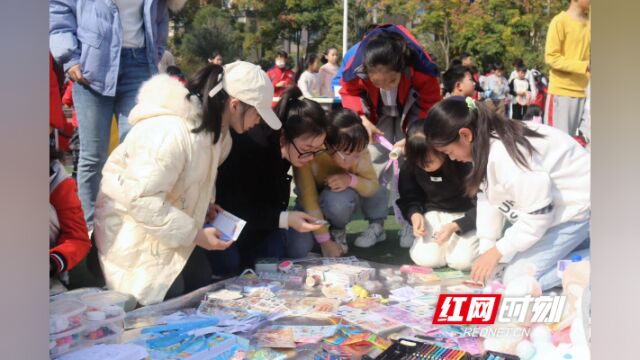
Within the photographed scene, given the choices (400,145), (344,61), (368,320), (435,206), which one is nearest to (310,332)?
(368,320)

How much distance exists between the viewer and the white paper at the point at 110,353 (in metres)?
2.75

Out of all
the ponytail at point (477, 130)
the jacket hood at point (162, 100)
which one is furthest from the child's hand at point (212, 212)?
the ponytail at point (477, 130)

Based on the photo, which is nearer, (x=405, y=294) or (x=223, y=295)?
(x=223, y=295)

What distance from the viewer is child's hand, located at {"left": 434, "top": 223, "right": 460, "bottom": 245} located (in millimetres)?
3361

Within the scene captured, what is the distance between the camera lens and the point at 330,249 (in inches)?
135

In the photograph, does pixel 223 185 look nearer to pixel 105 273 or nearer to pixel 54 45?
pixel 105 273

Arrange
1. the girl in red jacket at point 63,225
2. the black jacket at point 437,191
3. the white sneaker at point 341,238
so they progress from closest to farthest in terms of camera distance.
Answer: the girl in red jacket at point 63,225 → the black jacket at point 437,191 → the white sneaker at point 341,238

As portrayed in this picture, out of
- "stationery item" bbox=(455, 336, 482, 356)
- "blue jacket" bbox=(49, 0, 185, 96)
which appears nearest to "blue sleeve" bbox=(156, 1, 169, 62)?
"blue jacket" bbox=(49, 0, 185, 96)

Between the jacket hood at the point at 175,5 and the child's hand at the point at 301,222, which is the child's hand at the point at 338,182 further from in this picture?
the jacket hood at the point at 175,5

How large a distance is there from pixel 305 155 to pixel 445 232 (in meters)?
0.72

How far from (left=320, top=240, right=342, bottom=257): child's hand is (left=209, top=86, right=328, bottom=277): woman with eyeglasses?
0.20 feet

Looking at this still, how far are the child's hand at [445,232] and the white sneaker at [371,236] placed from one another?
0.25 meters

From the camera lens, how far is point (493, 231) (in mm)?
3291

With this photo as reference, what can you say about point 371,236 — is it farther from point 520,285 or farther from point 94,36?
point 94,36
